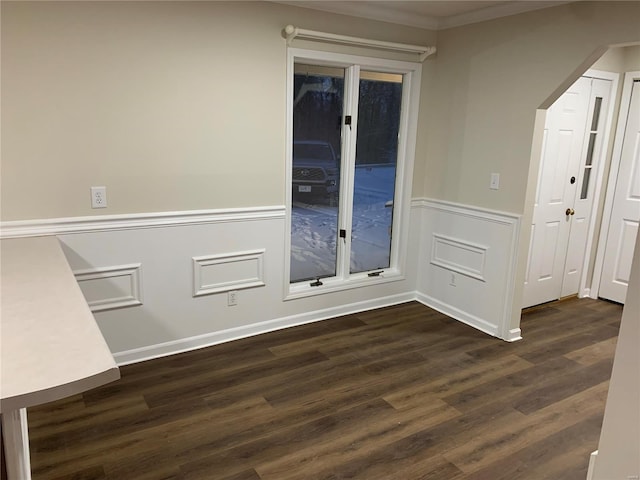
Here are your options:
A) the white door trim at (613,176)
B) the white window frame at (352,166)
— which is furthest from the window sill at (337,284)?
the white door trim at (613,176)

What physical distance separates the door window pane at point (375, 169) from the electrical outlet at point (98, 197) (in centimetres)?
195

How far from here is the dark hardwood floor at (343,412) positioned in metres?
2.19

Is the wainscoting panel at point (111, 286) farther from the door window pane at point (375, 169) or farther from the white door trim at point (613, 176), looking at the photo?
the white door trim at point (613, 176)

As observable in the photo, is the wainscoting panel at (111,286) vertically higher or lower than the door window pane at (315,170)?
lower

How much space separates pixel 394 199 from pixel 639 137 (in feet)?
7.31

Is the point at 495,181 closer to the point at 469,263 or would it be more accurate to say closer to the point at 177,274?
the point at 469,263

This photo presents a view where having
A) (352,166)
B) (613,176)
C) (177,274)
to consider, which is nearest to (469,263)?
(352,166)

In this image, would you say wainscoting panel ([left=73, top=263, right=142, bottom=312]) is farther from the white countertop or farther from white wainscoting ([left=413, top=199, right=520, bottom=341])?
white wainscoting ([left=413, top=199, right=520, bottom=341])

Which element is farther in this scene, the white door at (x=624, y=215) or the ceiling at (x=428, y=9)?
the white door at (x=624, y=215)

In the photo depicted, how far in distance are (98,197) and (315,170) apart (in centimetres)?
161

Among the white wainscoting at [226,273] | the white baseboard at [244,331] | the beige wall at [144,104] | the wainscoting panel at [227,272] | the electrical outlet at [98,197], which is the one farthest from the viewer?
the wainscoting panel at [227,272]

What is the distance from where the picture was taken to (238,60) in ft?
9.91

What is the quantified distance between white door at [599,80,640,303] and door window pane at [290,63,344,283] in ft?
8.69

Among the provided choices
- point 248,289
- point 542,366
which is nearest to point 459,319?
point 542,366
